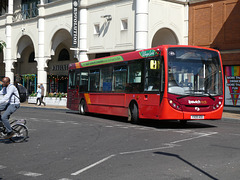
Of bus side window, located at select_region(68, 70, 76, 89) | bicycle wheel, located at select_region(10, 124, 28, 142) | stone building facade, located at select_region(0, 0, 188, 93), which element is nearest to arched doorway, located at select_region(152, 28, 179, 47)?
stone building facade, located at select_region(0, 0, 188, 93)

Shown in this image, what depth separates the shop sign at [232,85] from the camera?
24016 mm

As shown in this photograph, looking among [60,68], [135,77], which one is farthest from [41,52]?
[135,77]

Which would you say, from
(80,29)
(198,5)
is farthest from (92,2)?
(198,5)

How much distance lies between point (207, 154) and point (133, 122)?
7.61 meters

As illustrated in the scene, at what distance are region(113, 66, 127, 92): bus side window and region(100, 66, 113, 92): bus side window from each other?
1.67ft

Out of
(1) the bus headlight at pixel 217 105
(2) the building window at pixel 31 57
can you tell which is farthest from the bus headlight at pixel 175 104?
(2) the building window at pixel 31 57

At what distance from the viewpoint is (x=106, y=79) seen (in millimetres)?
17875

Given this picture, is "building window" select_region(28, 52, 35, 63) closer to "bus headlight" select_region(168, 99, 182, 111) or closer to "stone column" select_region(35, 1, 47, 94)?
"stone column" select_region(35, 1, 47, 94)

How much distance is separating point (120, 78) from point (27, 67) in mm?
29106

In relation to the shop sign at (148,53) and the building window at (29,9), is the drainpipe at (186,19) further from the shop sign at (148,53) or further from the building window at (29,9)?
the building window at (29,9)

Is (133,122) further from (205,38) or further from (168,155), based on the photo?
(205,38)

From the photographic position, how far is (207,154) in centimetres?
805

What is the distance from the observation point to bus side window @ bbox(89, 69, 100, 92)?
18.9 metres

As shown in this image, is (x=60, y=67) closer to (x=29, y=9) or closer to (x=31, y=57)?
(x=31, y=57)
